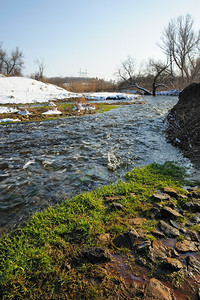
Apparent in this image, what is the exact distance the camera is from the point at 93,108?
1683cm


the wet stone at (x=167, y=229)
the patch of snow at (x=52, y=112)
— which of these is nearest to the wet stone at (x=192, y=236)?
the wet stone at (x=167, y=229)

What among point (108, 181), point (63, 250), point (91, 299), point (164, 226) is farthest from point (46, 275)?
point (108, 181)

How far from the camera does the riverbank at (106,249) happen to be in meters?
1.66

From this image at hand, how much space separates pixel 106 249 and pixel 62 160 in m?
3.36

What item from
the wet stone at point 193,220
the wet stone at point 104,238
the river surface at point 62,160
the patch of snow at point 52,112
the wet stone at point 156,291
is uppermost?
the patch of snow at point 52,112

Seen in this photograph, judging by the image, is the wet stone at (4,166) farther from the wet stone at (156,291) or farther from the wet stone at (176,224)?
the wet stone at (156,291)

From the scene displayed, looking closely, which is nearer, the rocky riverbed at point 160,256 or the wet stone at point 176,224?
the rocky riverbed at point 160,256

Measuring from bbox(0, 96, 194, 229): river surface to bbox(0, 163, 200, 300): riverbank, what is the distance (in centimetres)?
52

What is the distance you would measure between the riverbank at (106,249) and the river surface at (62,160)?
1.69 feet

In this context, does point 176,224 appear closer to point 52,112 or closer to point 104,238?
point 104,238

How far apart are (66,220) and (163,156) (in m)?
3.73

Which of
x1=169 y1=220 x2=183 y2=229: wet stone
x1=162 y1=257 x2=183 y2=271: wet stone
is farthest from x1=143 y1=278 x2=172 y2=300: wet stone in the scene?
x1=169 y1=220 x2=183 y2=229: wet stone

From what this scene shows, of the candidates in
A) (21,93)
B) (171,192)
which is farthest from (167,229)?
(21,93)

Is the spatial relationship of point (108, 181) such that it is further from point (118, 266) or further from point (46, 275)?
point (46, 275)
